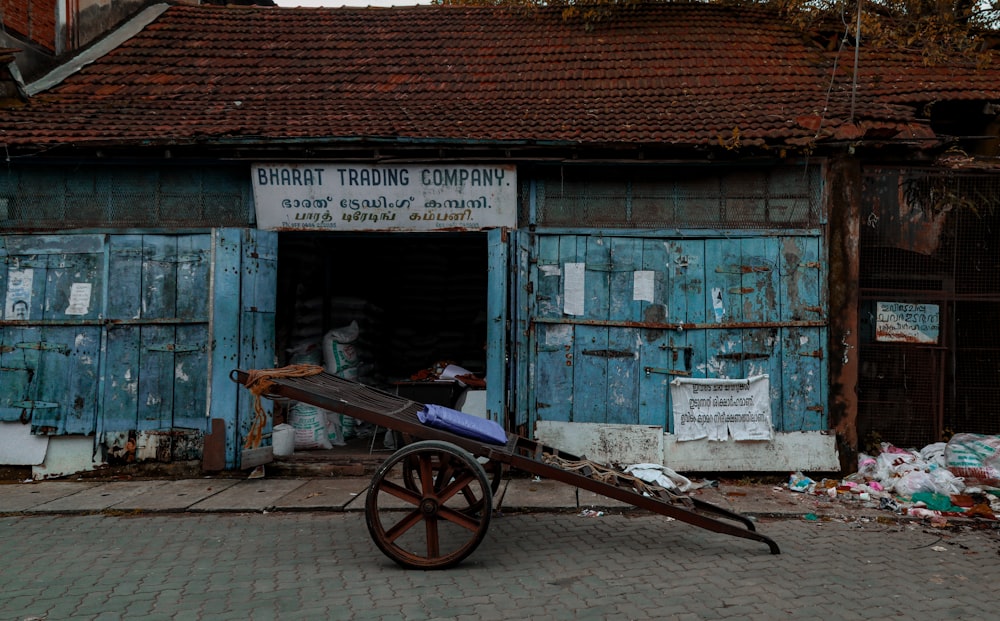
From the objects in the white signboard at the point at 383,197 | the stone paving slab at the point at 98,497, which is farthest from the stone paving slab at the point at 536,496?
the stone paving slab at the point at 98,497

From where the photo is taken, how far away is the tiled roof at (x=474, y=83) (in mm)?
6879

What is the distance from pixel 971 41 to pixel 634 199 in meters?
5.40

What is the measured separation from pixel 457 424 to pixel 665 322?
3.39 m

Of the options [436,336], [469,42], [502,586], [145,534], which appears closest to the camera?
[502,586]

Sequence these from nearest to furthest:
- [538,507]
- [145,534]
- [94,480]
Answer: [145,534]
[538,507]
[94,480]

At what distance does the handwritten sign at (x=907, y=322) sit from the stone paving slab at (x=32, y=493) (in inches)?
343

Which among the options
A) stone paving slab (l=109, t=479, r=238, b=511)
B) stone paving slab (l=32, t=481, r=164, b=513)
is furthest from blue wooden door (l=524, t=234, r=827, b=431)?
stone paving slab (l=32, t=481, r=164, b=513)

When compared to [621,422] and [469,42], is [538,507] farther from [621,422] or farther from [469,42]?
[469,42]

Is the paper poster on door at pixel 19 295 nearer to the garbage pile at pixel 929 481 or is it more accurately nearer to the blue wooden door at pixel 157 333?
the blue wooden door at pixel 157 333

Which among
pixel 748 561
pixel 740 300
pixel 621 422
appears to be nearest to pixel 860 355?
pixel 740 300

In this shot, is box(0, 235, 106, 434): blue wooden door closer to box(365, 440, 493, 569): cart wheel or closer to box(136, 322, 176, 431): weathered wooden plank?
box(136, 322, 176, 431): weathered wooden plank

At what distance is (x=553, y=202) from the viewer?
7.17m

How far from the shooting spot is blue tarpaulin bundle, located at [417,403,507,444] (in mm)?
4359

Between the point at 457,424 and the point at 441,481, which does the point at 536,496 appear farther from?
the point at 457,424
